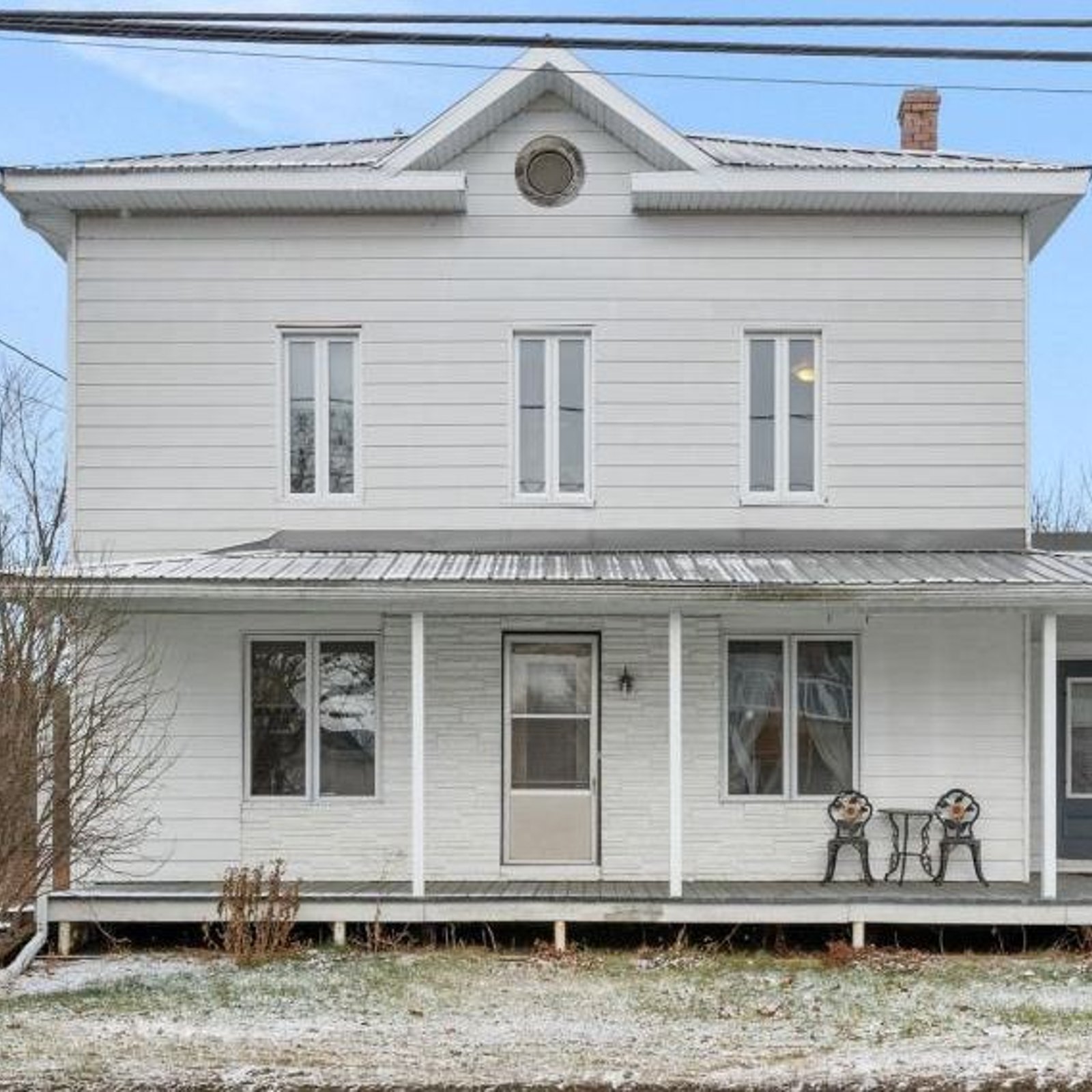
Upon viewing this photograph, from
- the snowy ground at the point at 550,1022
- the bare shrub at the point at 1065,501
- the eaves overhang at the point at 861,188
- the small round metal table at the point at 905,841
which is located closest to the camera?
the snowy ground at the point at 550,1022

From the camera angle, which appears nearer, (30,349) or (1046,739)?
(1046,739)

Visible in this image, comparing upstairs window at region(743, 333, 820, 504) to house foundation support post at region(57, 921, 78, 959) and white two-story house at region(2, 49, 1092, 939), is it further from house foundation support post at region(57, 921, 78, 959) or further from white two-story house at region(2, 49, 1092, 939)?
house foundation support post at region(57, 921, 78, 959)

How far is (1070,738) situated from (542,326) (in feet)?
20.5

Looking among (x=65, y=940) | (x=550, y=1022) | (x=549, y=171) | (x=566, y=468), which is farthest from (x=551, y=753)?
(x=549, y=171)

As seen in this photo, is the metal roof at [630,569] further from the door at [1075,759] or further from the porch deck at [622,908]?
the porch deck at [622,908]

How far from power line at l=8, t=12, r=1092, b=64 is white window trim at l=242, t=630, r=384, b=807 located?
525 centimetres

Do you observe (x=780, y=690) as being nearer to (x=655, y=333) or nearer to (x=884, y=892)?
(x=884, y=892)

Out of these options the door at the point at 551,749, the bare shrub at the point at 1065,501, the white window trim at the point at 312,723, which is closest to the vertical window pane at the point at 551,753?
the door at the point at 551,749

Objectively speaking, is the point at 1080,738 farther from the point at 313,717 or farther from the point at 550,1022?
the point at 313,717

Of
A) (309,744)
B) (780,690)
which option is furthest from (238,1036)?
(780,690)

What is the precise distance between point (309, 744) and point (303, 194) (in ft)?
16.1

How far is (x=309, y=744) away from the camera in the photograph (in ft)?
35.9

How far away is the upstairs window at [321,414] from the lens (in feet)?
37.2

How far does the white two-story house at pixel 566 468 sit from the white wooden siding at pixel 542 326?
3cm
